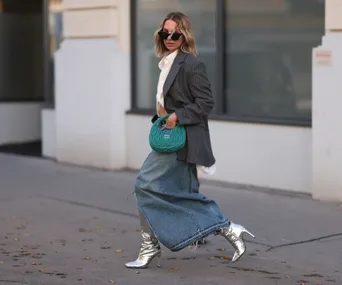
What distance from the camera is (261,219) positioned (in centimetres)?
871

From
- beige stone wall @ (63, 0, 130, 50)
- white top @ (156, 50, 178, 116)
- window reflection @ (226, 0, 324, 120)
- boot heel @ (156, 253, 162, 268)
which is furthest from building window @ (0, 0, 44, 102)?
white top @ (156, 50, 178, 116)

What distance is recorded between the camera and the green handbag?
660 cm

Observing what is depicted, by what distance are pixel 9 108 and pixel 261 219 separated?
7059 millimetres

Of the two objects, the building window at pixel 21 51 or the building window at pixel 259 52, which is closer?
the building window at pixel 259 52

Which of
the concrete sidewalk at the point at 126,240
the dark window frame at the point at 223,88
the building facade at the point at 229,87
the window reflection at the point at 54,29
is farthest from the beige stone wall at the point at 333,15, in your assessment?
the window reflection at the point at 54,29

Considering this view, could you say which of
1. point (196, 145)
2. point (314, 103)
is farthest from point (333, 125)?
point (196, 145)

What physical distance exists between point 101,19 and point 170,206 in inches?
227

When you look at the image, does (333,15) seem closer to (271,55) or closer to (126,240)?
(271,55)

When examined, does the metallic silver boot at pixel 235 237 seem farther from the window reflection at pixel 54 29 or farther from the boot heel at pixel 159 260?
the window reflection at pixel 54 29

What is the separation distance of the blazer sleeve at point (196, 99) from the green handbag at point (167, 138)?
9 cm

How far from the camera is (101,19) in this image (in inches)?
472

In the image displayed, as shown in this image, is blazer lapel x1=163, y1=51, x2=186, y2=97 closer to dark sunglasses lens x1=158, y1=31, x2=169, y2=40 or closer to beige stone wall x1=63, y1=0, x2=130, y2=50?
dark sunglasses lens x1=158, y1=31, x2=169, y2=40

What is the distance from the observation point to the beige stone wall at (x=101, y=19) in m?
11.9

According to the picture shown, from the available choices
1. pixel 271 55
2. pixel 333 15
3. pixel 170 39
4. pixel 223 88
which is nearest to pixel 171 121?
pixel 170 39
